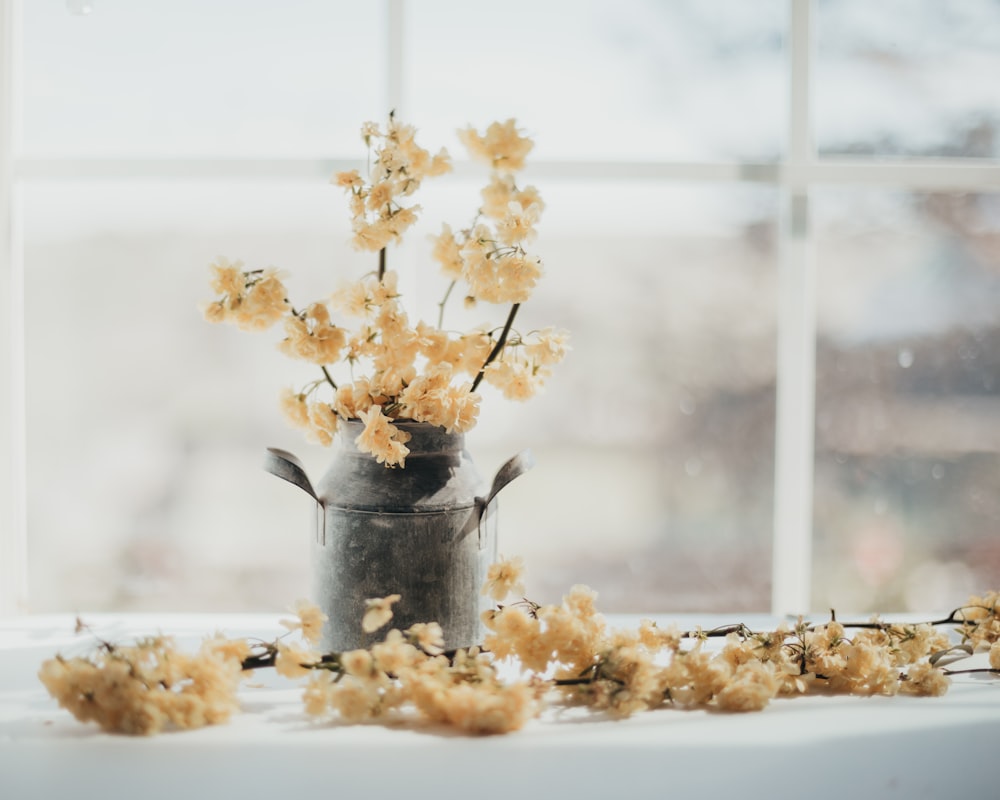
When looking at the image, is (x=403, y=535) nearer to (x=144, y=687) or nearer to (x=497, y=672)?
(x=497, y=672)

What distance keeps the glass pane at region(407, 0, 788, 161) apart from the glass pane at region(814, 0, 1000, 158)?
0.40ft

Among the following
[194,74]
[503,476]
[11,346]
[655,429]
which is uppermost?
[194,74]

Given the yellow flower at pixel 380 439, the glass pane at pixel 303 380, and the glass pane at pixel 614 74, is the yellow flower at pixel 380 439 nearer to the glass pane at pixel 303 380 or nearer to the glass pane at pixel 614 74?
the glass pane at pixel 303 380

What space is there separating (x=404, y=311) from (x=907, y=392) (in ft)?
4.33

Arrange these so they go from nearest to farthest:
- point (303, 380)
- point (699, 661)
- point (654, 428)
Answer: point (699, 661), point (303, 380), point (654, 428)

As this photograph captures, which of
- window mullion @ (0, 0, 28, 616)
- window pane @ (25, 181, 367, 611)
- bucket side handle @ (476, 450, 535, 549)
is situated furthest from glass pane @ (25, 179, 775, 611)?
bucket side handle @ (476, 450, 535, 549)

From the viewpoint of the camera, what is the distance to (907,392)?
1.80m

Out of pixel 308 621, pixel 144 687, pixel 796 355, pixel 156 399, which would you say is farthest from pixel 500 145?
pixel 156 399

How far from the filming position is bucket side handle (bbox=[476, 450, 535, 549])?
1.01 meters

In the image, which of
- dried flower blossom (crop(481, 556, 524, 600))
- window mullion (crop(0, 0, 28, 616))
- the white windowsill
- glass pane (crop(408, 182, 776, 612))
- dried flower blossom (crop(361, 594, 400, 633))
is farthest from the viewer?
glass pane (crop(408, 182, 776, 612))

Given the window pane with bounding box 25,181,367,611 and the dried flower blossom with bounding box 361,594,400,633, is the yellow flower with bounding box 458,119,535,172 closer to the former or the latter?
the dried flower blossom with bounding box 361,594,400,633

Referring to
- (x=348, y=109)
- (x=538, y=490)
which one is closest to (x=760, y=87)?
(x=348, y=109)

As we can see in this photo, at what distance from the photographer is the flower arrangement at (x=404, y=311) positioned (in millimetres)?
954

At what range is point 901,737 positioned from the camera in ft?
2.83
